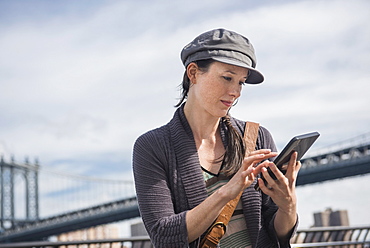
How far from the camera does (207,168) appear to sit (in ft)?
6.24

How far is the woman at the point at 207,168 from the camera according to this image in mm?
1762

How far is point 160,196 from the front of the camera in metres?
1.81

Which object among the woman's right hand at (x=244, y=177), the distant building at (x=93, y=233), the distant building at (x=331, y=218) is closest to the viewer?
the woman's right hand at (x=244, y=177)

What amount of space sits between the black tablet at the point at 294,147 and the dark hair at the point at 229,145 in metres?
0.16

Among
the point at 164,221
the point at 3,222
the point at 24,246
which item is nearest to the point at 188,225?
the point at 164,221

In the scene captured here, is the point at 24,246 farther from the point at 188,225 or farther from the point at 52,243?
the point at 188,225

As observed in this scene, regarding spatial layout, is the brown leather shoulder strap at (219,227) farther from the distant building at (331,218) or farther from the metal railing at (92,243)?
the distant building at (331,218)

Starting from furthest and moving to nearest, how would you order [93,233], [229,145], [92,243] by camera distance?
[93,233], [92,243], [229,145]

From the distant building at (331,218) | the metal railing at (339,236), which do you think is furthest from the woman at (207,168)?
the distant building at (331,218)

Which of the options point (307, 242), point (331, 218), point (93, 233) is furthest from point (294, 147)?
point (93, 233)

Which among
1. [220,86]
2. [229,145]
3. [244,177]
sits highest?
[220,86]

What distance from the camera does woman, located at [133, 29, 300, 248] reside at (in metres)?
1.76

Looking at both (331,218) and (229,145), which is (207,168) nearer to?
(229,145)

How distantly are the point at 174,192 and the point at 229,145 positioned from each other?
0.77 feet
